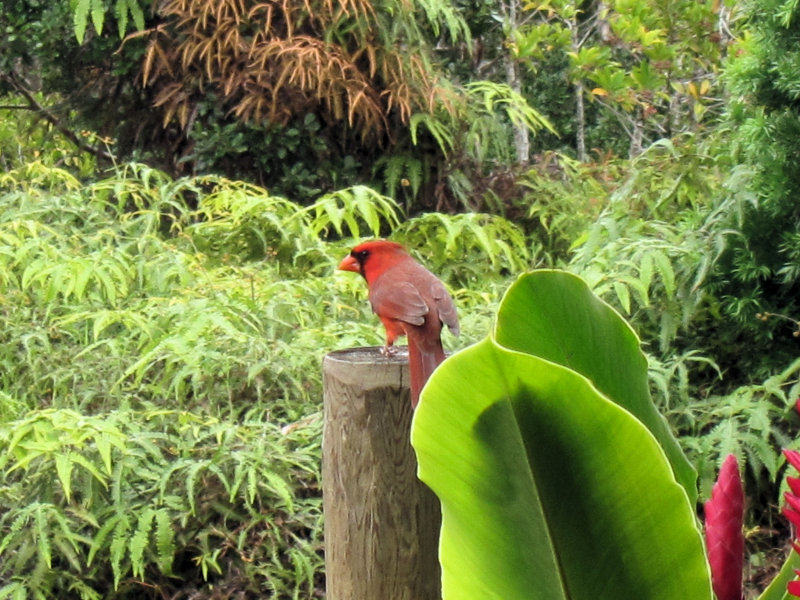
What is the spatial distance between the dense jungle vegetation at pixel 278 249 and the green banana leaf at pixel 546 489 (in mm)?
1725

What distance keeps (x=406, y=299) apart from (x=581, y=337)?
120 cm

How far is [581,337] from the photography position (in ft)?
3.99

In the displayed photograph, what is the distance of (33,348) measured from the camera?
11.8ft

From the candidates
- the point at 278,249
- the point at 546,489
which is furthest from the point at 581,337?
the point at 278,249

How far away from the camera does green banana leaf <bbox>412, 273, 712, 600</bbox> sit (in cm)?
92

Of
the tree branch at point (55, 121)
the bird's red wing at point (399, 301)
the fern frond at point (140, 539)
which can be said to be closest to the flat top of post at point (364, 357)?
the bird's red wing at point (399, 301)

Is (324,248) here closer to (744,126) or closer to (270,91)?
(270,91)

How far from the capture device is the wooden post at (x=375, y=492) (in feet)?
5.83

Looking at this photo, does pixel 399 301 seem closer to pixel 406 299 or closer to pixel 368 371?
pixel 406 299

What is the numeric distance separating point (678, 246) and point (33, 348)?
2.24 meters

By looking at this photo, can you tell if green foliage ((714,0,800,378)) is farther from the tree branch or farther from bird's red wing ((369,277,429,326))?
the tree branch

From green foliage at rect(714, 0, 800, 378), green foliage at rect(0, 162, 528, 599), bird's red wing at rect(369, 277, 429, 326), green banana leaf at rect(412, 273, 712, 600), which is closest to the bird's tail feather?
bird's red wing at rect(369, 277, 429, 326)

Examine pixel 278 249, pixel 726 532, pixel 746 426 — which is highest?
pixel 278 249

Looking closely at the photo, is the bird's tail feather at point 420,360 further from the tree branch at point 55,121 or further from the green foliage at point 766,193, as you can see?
the tree branch at point 55,121
